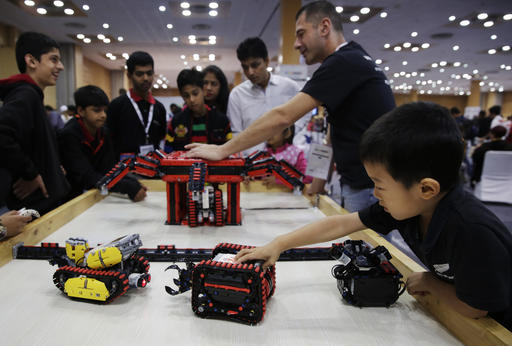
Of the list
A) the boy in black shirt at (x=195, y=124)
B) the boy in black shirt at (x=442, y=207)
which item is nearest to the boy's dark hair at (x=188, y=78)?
the boy in black shirt at (x=195, y=124)

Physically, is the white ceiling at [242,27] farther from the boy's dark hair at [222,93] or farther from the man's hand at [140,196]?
the man's hand at [140,196]

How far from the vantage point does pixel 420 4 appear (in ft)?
19.3

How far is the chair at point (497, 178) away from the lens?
505 centimetres

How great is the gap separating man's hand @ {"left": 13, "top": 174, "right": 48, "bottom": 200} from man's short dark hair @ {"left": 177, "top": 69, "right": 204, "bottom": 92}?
0.99 meters

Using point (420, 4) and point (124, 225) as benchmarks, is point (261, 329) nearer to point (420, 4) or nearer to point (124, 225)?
point (124, 225)

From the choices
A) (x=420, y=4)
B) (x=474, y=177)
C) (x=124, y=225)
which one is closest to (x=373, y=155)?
(x=124, y=225)

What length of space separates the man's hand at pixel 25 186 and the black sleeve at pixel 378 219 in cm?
162

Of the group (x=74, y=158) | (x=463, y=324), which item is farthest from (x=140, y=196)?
A: (x=463, y=324)

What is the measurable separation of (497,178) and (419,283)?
541cm

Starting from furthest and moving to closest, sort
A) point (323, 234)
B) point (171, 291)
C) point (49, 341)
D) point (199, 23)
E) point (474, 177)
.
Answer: point (199, 23), point (474, 177), point (323, 234), point (171, 291), point (49, 341)

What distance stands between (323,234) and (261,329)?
0.34m

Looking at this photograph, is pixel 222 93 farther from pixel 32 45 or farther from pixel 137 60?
pixel 32 45

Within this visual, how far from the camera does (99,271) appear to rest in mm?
898

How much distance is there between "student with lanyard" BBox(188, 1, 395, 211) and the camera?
141cm
